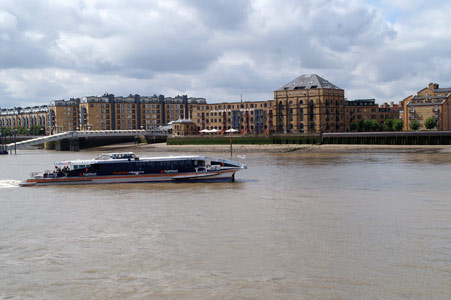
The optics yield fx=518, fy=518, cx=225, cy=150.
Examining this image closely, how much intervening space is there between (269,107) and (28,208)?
105m

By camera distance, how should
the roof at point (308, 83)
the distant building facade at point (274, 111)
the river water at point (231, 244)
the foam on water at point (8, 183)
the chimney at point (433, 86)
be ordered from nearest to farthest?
the river water at point (231, 244), the foam on water at point (8, 183), the distant building facade at point (274, 111), the roof at point (308, 83), the chimney at point (433, 86)

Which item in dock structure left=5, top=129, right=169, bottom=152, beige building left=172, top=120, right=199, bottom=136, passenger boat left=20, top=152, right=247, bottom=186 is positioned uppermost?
beige building left=172, top=120, right=199, bottom=136

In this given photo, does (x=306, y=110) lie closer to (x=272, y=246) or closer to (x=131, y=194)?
(x=131, y=194)

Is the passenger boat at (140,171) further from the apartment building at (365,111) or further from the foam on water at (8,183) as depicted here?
the apartment building at (365,111)

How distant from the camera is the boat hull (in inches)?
1852

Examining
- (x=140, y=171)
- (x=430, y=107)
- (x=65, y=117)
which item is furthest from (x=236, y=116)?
(x=140, y=171)

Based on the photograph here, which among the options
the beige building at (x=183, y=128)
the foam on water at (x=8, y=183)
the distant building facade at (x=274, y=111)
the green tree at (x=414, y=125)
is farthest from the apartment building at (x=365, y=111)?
the foam on water at (x=8, y=183)

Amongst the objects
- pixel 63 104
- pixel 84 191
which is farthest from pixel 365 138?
pixel 63 104

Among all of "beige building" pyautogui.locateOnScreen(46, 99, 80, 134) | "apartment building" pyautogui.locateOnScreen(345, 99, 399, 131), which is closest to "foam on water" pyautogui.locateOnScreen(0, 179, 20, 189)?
"apartment building" pyautogui.locateOnScreen(345, 99, 399, 131)

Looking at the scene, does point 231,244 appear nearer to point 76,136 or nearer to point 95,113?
point 76,136

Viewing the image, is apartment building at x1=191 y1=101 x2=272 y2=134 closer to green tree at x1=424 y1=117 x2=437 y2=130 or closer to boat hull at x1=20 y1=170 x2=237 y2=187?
green tree at x1=424 y1=117 x2=437 y2=130

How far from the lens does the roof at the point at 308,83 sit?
122 metres

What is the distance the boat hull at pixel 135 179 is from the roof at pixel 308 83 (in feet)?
257

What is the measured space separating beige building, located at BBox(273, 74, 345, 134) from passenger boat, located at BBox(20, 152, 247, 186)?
73203 millimetres
